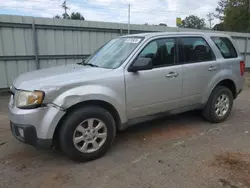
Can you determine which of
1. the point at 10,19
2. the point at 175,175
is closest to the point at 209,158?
the point at 175,175

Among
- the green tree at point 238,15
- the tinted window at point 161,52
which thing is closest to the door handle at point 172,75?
the tinted window at point 161,52

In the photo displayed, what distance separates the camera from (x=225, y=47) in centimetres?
469

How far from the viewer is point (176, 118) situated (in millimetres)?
5055

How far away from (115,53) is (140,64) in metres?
0.63

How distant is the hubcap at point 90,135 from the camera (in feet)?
10.1

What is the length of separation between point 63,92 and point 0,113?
355cm

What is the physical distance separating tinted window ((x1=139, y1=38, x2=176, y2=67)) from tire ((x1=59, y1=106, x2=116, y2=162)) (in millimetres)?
1159

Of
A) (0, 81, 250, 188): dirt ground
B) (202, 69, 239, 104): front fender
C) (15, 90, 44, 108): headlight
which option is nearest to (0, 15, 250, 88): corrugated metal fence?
(0, 81, 250, 188): dirt ground

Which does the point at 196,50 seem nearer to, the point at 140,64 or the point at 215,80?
the point at 215,80

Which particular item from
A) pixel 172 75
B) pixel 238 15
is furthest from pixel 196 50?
pixel 238 15

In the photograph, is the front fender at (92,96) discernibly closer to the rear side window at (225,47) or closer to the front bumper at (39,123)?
the front bumper at (39,123)

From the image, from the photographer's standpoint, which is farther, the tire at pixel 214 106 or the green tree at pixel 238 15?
the green tree at pixel 238 15

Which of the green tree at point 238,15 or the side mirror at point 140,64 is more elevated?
the green tree at point 238,15

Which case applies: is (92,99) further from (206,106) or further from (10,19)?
(10,19)
